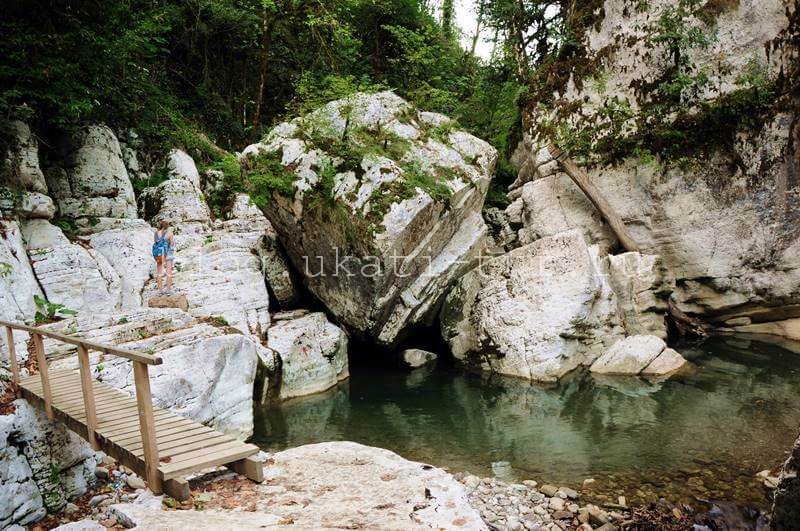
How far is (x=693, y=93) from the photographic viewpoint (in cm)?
1536

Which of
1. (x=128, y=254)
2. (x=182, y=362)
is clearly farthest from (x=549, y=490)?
(x=128, y=254)

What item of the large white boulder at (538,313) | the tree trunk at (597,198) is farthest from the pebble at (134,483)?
the tree trunk at (597,198)

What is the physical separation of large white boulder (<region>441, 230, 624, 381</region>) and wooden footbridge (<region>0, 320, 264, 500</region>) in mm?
9181

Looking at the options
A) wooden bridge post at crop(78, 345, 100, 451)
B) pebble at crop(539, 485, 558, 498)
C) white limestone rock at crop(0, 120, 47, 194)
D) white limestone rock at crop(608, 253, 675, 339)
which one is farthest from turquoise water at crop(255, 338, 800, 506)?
white limestone rock at crop(0, 120, 47, 194)

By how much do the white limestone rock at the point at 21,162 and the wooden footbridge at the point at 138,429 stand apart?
5.98 m

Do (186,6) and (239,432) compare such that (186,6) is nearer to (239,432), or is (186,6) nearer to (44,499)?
(239,432)

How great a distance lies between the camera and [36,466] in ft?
18.1

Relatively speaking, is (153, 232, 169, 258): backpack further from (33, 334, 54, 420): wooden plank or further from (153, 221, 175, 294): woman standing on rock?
(33, 334, 54, 420): wooden plank

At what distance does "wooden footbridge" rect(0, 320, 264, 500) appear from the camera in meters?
4.48

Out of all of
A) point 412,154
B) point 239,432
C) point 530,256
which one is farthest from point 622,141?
point 239,432

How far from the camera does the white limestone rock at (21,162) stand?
1060cm

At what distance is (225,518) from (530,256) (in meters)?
11.4

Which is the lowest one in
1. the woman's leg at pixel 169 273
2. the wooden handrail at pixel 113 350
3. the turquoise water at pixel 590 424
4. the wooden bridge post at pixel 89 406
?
the turquoise water at pixel 590 424

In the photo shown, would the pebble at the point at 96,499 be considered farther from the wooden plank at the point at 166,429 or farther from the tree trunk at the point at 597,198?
the tree trunk at the point at 597,198
